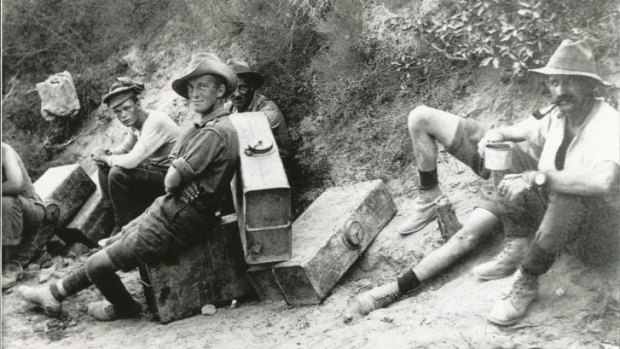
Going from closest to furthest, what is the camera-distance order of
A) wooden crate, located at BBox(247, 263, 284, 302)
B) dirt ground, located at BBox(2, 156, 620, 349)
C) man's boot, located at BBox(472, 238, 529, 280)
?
dirt ground, located at BBox(2, 156, 620, 349), man's boot, located at BBox(472, 238, 529, 280), wooden crate, located at BBox(247, 263, 284, 302)

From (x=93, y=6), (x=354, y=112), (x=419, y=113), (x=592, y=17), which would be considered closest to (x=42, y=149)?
(x=93, y=6)

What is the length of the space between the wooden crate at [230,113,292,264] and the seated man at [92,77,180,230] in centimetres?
141

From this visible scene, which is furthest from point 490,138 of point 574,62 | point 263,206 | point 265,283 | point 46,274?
point 46,274

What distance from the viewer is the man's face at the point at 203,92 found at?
4.71 m

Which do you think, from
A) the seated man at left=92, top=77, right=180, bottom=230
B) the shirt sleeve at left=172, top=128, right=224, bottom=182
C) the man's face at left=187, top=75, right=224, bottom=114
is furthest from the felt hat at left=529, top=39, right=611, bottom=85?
the seated man at left=92, top=77, right=180, bottom=230

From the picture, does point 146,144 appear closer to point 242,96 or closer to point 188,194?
point 242,96

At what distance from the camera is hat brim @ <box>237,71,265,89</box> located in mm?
6102

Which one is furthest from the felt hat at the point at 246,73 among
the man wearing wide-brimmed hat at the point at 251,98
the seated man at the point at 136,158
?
the seated man at the point at 136,158

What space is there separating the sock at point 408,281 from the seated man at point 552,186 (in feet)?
0.44

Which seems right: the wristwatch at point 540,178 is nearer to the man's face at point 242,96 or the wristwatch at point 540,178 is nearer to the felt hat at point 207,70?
the felt hat at point 207,70

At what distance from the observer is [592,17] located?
407 centimetres

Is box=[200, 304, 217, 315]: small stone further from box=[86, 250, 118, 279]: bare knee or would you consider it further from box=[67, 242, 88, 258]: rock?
box=[67, 242, 88, 258]: rock

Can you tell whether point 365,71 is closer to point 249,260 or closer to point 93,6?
point 249,260

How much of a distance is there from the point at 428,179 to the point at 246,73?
2364 mm
